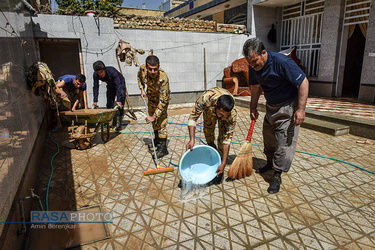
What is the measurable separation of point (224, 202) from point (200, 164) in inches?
25.2

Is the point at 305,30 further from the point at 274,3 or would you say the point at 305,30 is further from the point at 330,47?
the point at 274,3

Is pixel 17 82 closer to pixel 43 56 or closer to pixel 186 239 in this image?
pixel 186 239

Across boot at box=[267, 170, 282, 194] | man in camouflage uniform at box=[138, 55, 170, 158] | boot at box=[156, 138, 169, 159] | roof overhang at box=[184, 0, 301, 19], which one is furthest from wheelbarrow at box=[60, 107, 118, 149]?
roof overhang at box=[184, 0, 301, 19]

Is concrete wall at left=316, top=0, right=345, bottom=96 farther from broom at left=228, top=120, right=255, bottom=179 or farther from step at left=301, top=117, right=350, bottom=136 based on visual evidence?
broom at left=228, top=120, right=255, bottom=179

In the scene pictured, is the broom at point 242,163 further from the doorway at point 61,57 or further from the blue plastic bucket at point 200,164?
the doorway at point 61,57

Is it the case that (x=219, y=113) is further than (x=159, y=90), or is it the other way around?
(x=159, y=90)

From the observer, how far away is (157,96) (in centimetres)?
437

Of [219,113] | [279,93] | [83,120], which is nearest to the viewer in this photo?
[219,113]

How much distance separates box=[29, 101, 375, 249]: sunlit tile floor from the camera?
2295 mm

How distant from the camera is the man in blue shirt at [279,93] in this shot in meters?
2.73

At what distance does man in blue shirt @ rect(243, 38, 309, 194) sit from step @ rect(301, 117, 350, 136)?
284 cm

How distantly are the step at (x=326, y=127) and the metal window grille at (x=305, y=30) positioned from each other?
14.9 ft

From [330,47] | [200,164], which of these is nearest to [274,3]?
[330,47]

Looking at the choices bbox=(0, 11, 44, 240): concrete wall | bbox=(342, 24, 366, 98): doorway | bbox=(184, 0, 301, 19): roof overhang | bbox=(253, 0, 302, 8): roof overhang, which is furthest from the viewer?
bbox=(184, 0, 301, 19): roof overhang
